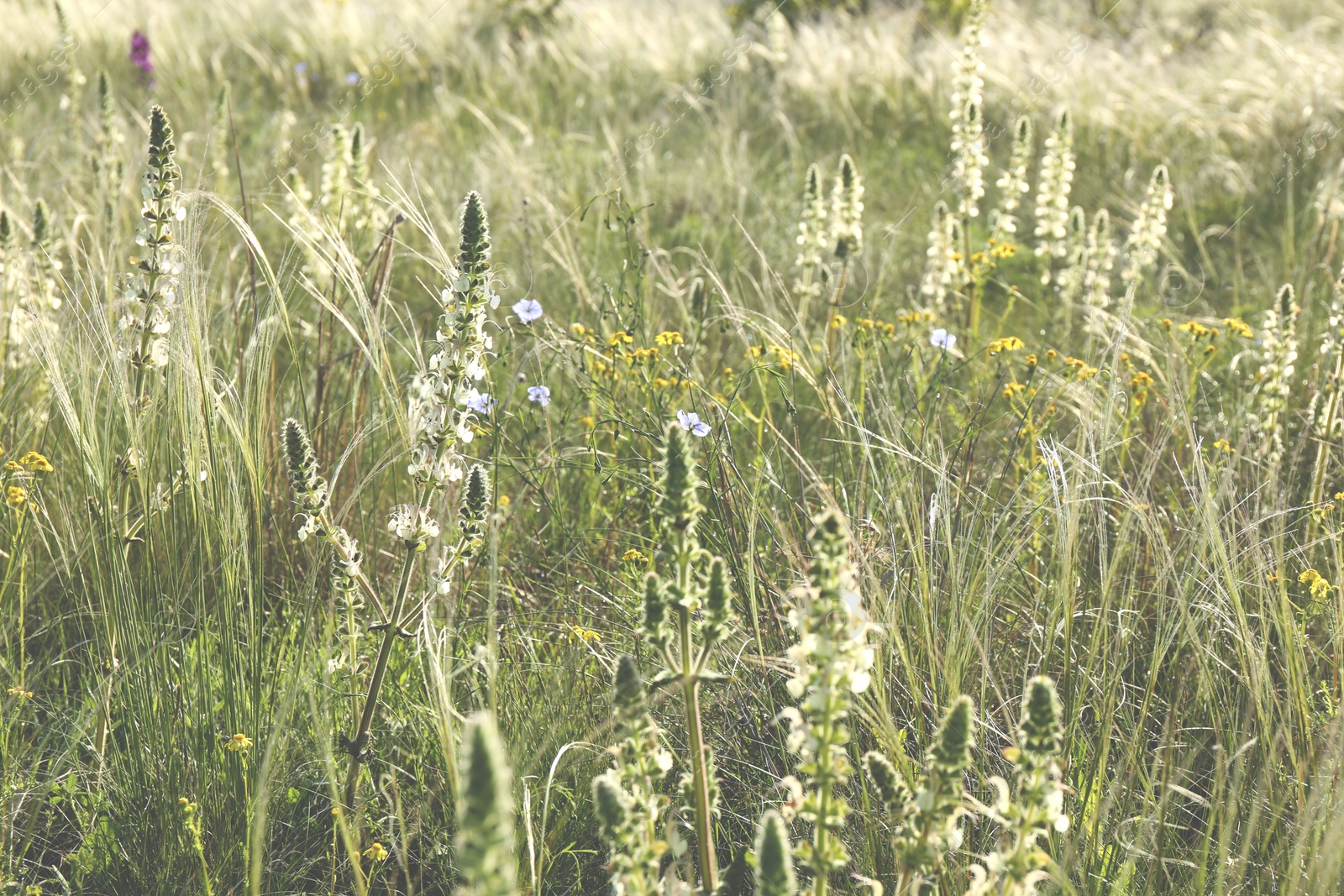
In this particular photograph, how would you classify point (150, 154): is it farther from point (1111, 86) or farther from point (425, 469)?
point (1111, 86)

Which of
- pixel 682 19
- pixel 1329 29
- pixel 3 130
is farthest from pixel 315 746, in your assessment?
pixel 1329 29

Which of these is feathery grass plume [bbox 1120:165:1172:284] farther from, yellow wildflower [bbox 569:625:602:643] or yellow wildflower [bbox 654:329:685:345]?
yellow wildflower [bbox 569:625:602:643]

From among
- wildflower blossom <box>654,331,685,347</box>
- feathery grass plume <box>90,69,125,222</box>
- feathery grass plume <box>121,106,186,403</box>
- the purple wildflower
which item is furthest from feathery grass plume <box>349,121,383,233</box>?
the purple wildflower

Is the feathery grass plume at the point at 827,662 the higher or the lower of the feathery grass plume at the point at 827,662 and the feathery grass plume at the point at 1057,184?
the higher

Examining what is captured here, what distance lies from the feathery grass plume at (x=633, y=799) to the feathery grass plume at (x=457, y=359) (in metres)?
0.69

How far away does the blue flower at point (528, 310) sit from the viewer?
3.10 meters

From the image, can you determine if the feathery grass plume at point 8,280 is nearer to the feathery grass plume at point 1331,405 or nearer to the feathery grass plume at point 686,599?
the feathery grass plume at point 686,599

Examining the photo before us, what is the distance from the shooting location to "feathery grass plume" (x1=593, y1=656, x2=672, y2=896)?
126 cm

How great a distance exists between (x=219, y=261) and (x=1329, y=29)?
11.7m

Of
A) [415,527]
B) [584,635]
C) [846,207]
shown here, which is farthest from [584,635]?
[846,207]

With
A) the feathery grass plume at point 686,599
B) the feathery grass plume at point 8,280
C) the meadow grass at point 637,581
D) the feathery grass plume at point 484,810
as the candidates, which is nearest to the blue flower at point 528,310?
the meadow grass at point 637,581

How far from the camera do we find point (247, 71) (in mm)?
9094

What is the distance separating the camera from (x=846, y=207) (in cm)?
389

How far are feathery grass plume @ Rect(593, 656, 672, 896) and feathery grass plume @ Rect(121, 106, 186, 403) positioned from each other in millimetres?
1284
